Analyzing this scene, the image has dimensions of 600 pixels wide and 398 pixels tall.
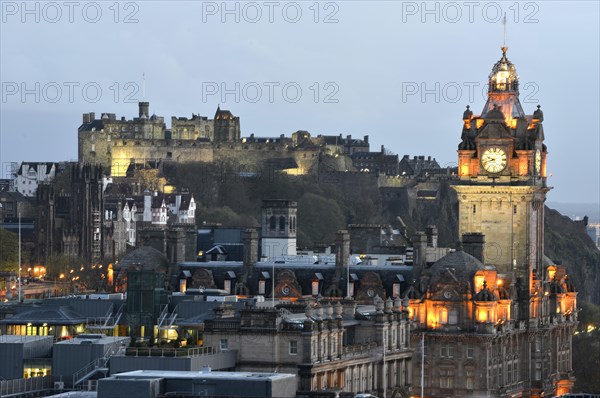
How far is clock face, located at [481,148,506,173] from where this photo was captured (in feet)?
522

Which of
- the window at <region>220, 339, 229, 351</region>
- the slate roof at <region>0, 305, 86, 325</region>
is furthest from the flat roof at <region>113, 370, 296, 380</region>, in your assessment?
the slate roof at <region>0, 305, 86, 325</region>

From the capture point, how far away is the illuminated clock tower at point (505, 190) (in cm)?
15850

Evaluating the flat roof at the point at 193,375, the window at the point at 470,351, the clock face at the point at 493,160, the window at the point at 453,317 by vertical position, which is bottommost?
the window at the point at 470,351

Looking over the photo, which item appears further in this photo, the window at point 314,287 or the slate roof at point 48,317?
the window at point 314,287

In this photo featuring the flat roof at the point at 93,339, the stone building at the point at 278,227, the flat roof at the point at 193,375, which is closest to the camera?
the flat roof at the point at 193,375

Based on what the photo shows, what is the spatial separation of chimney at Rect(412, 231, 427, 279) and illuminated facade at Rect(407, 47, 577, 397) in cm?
10

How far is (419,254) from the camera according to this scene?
152375mm

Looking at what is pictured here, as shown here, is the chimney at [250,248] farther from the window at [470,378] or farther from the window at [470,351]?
the window at [470,378]

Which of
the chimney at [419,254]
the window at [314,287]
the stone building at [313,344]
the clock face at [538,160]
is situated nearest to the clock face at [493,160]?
the clock face at [538,160]

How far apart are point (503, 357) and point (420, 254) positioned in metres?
6.60

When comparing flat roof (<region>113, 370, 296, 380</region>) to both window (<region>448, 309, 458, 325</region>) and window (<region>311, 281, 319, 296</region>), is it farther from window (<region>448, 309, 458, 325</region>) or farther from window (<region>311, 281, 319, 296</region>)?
window (<region>311, 281, 319, 296</region>)

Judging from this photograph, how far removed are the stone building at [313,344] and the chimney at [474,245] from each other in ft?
79.3

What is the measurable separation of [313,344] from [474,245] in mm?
36675

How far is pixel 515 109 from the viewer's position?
531 ft
